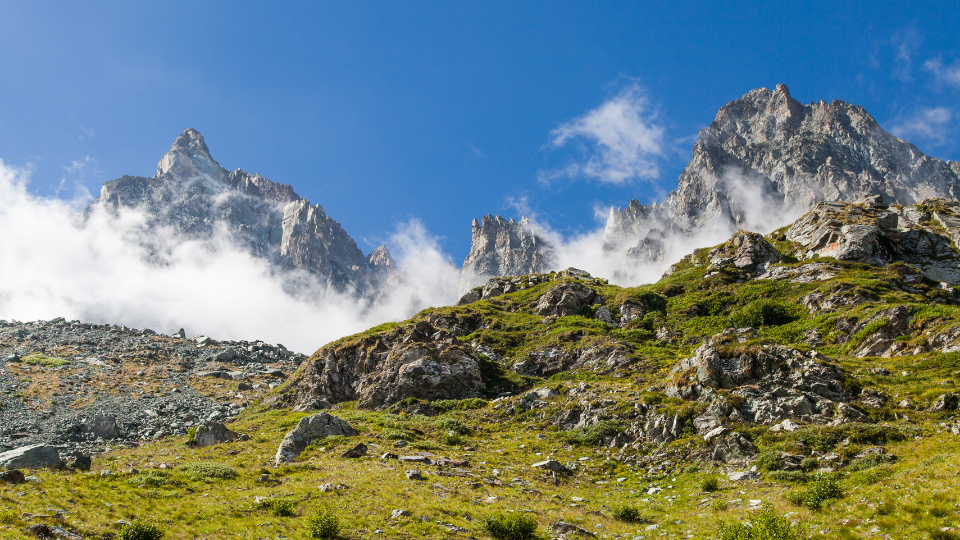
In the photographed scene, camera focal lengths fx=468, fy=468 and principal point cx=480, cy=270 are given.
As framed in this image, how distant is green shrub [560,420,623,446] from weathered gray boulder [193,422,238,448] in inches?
1046

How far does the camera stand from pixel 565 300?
73.4m

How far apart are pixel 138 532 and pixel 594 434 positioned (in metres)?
27.0

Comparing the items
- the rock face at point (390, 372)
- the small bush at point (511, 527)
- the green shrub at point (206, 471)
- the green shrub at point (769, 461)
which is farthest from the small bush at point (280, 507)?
the rock face at point (390, 372)

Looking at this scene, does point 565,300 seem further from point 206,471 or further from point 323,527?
point 323,527

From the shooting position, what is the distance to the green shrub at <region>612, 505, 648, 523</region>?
20.7 meters

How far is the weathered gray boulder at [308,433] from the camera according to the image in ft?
103

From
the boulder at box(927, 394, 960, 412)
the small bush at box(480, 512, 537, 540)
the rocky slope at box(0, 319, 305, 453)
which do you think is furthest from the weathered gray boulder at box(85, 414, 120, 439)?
the boulder at box(927, 394, 960, 412)

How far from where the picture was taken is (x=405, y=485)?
949 inches

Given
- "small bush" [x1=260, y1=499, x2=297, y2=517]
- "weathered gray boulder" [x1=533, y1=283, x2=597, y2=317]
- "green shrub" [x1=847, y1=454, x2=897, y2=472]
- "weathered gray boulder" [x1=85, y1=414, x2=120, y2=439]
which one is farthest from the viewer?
"weathered gray boulder" [x1=533, y1=283, x2=597, y2=317]

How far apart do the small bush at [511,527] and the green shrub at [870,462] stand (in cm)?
1512

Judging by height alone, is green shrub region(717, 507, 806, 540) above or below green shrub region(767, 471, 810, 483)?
below

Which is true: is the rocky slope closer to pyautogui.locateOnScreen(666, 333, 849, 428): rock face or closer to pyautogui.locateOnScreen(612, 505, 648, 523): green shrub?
pyautogui.locateOnScreen(612, 505, 648, 523): green shrub

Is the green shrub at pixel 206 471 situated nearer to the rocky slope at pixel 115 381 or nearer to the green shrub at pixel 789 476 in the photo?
the rocky slope at pixel 115 381

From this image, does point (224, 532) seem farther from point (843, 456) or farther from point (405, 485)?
point (843, 456)
